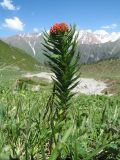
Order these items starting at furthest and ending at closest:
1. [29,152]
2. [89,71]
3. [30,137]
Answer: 1. [89,71]
2. [30,137]
3. [29,152]

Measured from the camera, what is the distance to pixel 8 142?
13.0 ft

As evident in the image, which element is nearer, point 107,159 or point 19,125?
point 107,159

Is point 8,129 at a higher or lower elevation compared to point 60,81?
lower

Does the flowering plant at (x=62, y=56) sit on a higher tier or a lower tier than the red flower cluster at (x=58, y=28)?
lower

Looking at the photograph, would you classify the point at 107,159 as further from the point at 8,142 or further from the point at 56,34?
the point at 56,34

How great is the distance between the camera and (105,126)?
16.4ft

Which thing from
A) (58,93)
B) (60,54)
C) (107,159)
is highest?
(60,54)

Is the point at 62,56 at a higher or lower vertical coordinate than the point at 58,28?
Result: lower

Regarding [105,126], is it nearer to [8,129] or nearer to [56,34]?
[8,129]

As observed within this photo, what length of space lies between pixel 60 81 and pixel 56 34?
46cm

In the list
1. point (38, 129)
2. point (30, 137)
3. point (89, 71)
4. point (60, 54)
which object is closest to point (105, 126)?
point (38, 129)

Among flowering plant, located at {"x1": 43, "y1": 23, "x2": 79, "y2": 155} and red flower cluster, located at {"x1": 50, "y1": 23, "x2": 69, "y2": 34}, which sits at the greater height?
red flower cluster, located at {"x1": 50, "y1": 23, "x2": 69, "y2": 34}

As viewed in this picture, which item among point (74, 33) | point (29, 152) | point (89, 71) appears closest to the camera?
Answer: point (74, 33)

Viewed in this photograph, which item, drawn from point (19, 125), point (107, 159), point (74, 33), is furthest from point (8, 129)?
point (74, 33)
